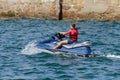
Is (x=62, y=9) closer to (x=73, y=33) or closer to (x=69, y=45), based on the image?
(x=73, y=33)

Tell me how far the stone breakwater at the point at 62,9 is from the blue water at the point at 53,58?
10.1 ft

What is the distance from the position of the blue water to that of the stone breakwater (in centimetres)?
306

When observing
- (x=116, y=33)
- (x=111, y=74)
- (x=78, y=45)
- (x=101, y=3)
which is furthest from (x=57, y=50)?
(x=101, y=3)

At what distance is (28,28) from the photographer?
124ft

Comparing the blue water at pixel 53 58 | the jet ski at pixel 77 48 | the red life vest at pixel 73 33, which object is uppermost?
the red life vest at pixel 73 33

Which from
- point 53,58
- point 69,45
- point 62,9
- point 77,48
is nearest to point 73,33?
point 69,45

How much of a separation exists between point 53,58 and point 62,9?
1853 centimetres

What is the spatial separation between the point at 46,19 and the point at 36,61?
18.9 m

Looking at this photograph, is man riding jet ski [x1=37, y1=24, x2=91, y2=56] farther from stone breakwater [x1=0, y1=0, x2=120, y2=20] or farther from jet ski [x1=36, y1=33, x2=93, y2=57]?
stone breakwater [x1=0, y1=0, x2=120, y2=20]

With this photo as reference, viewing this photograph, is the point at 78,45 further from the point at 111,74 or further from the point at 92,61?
the point at 111,74

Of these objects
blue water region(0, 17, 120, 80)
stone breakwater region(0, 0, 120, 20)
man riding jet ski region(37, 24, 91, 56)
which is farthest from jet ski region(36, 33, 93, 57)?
stone breakwater region(0, 0, 120, 20)

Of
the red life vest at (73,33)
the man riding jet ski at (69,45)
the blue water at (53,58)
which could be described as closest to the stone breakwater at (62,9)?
the blue water at (53,58)

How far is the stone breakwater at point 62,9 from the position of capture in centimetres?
4141

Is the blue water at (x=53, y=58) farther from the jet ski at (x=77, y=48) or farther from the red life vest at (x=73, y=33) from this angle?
the red life vest at (x=73, y=33)
